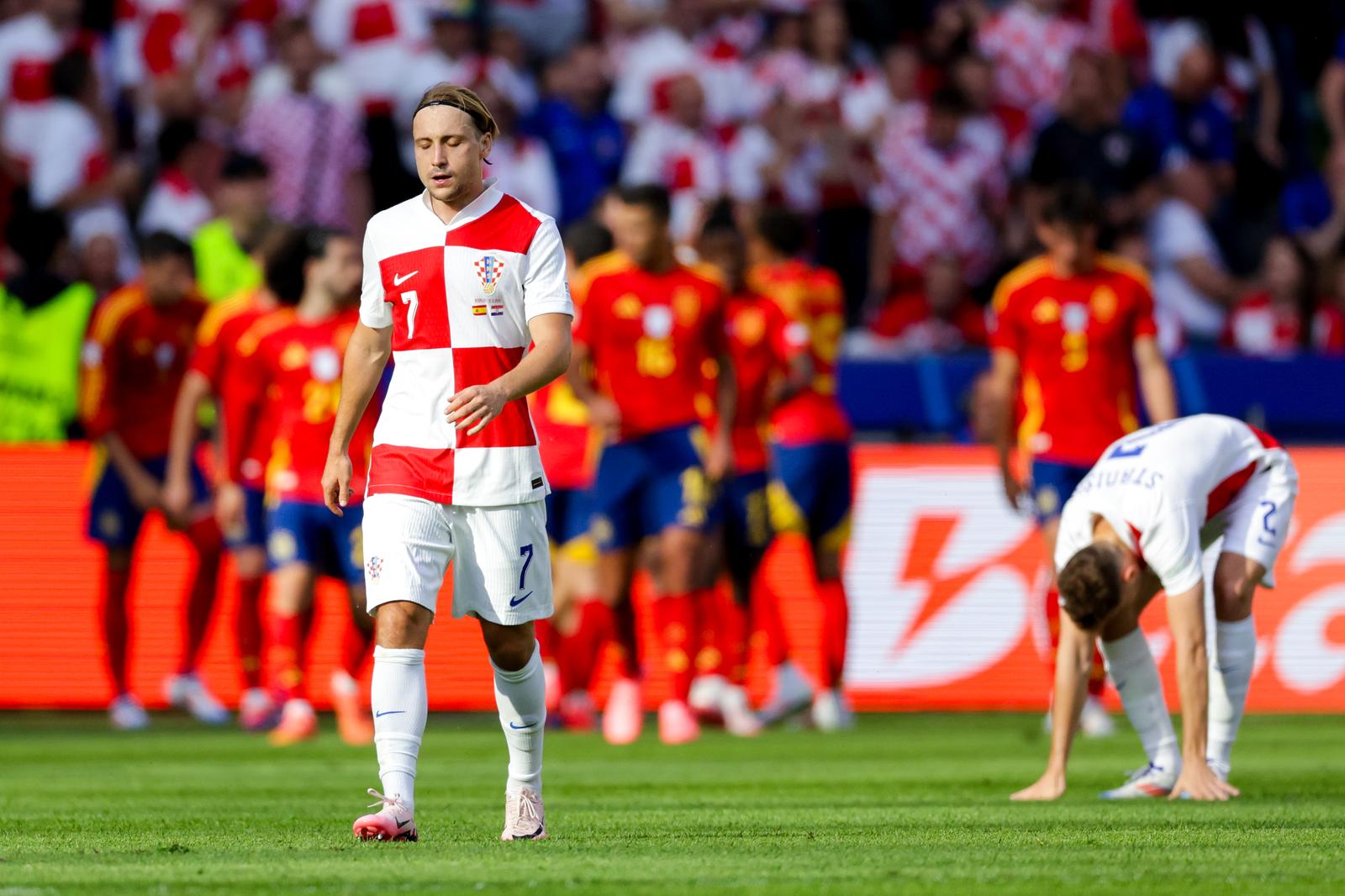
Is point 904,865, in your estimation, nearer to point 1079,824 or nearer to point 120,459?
point 1079,824

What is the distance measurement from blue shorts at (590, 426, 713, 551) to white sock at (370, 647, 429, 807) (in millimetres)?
5770

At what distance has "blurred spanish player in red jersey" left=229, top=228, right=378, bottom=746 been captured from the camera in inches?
473

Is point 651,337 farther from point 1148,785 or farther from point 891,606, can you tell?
point 1148,785

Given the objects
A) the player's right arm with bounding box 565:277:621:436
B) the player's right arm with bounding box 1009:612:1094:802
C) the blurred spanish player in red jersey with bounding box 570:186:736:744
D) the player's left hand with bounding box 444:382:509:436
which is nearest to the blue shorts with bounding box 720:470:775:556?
the blurred spanish player in red jersey with bounding box 570:186:736:744

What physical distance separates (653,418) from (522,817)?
5.74 meters

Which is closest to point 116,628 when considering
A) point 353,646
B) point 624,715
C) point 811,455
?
point 353,646

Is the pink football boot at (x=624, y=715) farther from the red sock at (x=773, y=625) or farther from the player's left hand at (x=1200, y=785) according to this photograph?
the player's left hand at (x=1200, y=785)

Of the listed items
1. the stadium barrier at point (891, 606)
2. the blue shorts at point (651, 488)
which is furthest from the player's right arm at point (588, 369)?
the stadium barrier at point (891, 606)

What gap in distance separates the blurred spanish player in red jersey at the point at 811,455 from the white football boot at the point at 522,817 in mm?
6737

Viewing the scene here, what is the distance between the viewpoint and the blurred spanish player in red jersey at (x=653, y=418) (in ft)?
39.8

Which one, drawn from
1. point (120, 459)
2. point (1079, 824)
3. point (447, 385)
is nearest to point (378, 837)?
point (447, 385)

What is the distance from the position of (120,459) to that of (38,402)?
5.41 feet

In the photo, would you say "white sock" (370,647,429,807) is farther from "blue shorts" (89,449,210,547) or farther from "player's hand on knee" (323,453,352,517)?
"blue shorts" (89,449,210,547)

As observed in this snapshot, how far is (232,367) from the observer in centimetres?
1286
